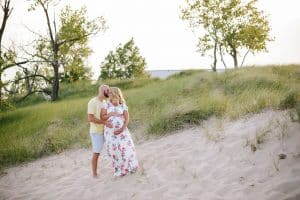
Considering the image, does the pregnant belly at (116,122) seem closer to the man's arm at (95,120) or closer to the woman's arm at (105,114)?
the woman's arm at (105,114)

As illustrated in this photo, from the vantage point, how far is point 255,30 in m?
30.2

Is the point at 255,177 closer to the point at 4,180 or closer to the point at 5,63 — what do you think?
the point at 4,180

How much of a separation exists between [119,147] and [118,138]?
189 millimetres

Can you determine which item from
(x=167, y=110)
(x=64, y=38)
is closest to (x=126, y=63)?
(x=64, y=38)

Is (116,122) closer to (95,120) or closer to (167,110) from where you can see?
(95,120)

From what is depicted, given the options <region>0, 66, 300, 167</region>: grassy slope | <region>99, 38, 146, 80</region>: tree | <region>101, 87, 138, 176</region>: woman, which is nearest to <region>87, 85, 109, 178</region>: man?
<region>101, 87, 138, 176</region>: woman

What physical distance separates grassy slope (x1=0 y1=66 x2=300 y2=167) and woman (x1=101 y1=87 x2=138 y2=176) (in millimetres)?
3117

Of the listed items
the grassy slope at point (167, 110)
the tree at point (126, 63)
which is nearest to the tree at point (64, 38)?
the grassy slope at point (167, 110)

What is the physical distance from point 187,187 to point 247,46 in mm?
26501

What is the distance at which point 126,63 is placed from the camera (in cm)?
4738

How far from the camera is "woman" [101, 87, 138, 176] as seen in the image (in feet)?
23.9

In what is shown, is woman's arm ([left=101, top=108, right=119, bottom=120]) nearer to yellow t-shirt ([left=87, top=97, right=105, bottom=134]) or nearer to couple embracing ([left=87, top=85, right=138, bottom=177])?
couple embracing ([left=87, top=85, right=138, bottom=177])

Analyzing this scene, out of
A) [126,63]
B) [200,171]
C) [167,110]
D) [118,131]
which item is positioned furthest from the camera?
[126,63]

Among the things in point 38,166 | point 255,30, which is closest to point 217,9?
point 255,30
